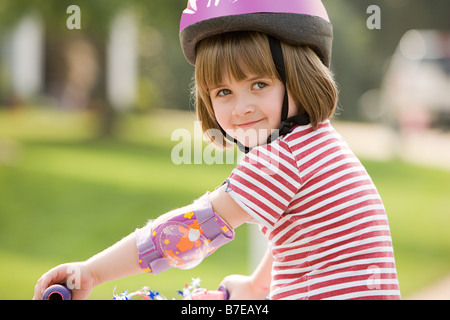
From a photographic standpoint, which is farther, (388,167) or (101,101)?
(101,101)

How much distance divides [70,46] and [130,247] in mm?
29786

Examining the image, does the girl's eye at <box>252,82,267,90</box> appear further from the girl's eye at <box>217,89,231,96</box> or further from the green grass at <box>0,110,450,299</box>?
the green grass at <box>0,110,450,299</box>

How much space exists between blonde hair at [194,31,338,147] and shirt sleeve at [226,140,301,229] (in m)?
0.24

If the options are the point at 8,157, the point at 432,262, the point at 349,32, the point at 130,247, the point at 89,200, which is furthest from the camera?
the point at 349,32

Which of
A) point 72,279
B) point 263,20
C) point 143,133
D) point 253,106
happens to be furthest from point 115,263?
point 143,133

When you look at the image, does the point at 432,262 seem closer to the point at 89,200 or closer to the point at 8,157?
the point at 89,200

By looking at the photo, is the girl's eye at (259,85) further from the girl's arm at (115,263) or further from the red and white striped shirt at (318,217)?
the girl's arm at (115,263)

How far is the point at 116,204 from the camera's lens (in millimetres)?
11453

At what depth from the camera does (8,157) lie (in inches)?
620

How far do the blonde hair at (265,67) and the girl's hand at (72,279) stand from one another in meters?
0.76

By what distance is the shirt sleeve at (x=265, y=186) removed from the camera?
2104 mm

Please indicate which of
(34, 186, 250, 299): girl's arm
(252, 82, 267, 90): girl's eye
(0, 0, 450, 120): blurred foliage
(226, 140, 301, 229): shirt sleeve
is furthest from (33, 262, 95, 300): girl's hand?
(0, 0, 450, 120): blurred foliage

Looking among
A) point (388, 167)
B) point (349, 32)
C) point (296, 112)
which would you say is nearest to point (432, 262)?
point (296, 112)

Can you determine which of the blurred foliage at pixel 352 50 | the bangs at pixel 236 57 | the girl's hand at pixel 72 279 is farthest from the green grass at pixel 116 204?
the blurred foliage at pixel 352 50
